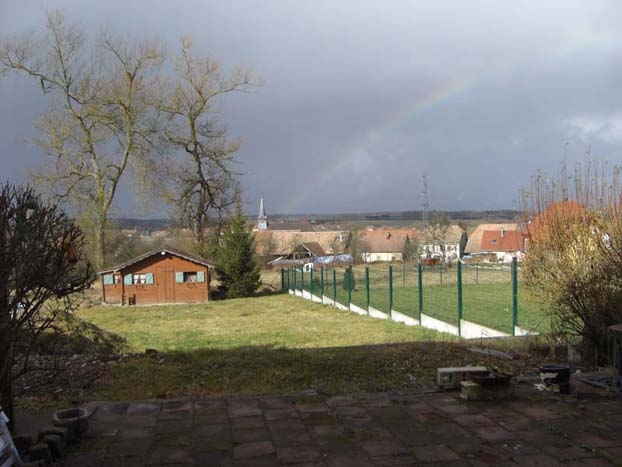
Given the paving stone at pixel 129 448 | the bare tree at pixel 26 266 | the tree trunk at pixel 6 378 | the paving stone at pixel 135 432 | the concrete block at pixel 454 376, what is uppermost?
the bare tree at pixel 26 266

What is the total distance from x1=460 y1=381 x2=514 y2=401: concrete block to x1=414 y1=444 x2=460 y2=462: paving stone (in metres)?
1.23

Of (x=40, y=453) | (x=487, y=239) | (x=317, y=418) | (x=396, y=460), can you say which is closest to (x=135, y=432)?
(x=40, y=453)

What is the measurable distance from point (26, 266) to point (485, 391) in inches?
150

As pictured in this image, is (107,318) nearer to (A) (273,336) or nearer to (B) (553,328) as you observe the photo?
(A) (273,336)

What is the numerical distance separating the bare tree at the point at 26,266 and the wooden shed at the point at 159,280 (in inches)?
1182

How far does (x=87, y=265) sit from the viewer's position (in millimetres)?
4289

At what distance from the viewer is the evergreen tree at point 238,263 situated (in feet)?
114

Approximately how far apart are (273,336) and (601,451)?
11.6 meters

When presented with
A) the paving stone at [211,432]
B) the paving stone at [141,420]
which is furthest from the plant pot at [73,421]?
the paving stone at [211,432]

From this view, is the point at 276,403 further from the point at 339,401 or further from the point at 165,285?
the point at 165,285

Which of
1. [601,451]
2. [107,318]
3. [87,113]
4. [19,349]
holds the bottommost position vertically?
[107,318]

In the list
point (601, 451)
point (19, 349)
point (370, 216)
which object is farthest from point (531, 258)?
point (370, 216)

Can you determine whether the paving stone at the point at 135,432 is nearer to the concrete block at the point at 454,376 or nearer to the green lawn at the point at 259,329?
the concrete block at the point at 454,376

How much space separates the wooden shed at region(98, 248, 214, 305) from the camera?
32.8 metres
